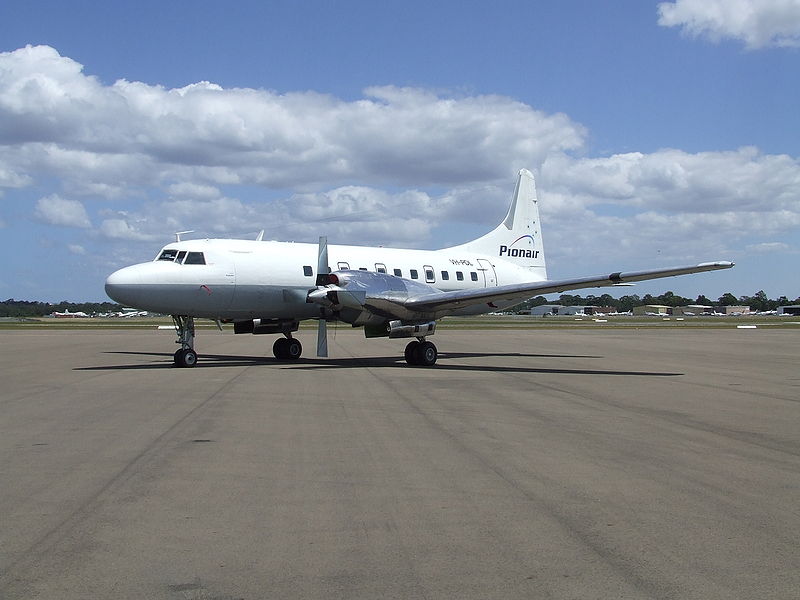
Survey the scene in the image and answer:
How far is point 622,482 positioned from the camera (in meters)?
8.06

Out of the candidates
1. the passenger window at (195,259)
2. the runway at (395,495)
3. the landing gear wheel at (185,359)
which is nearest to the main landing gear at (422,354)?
the landing gear wheel at (185,359)

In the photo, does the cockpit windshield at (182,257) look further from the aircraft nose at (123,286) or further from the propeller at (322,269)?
the propeller at (322,269)

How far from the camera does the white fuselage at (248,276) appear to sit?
23.1 metres

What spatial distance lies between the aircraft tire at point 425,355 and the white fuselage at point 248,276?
3.42 meters

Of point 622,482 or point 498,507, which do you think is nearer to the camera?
point 498,507

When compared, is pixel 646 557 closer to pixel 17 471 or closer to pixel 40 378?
pixel 17 471

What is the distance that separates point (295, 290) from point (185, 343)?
3.85m

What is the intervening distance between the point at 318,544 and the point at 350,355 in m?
25.1

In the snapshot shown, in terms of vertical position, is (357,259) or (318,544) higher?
(357,259)

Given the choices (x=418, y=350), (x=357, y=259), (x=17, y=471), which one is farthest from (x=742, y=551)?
(x=357, y=259)

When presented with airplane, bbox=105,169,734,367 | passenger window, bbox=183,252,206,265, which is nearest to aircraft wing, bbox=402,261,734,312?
airplane, bbox=105,169,734,367

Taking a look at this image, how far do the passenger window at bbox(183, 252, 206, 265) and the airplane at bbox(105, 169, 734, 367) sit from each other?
0.03 metres

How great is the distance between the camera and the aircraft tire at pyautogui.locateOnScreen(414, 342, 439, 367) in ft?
83.1

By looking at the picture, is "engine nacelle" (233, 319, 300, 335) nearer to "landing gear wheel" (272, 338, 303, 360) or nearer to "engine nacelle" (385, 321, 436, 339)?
"landing gear wheel" (272, 338, 303, 360)
